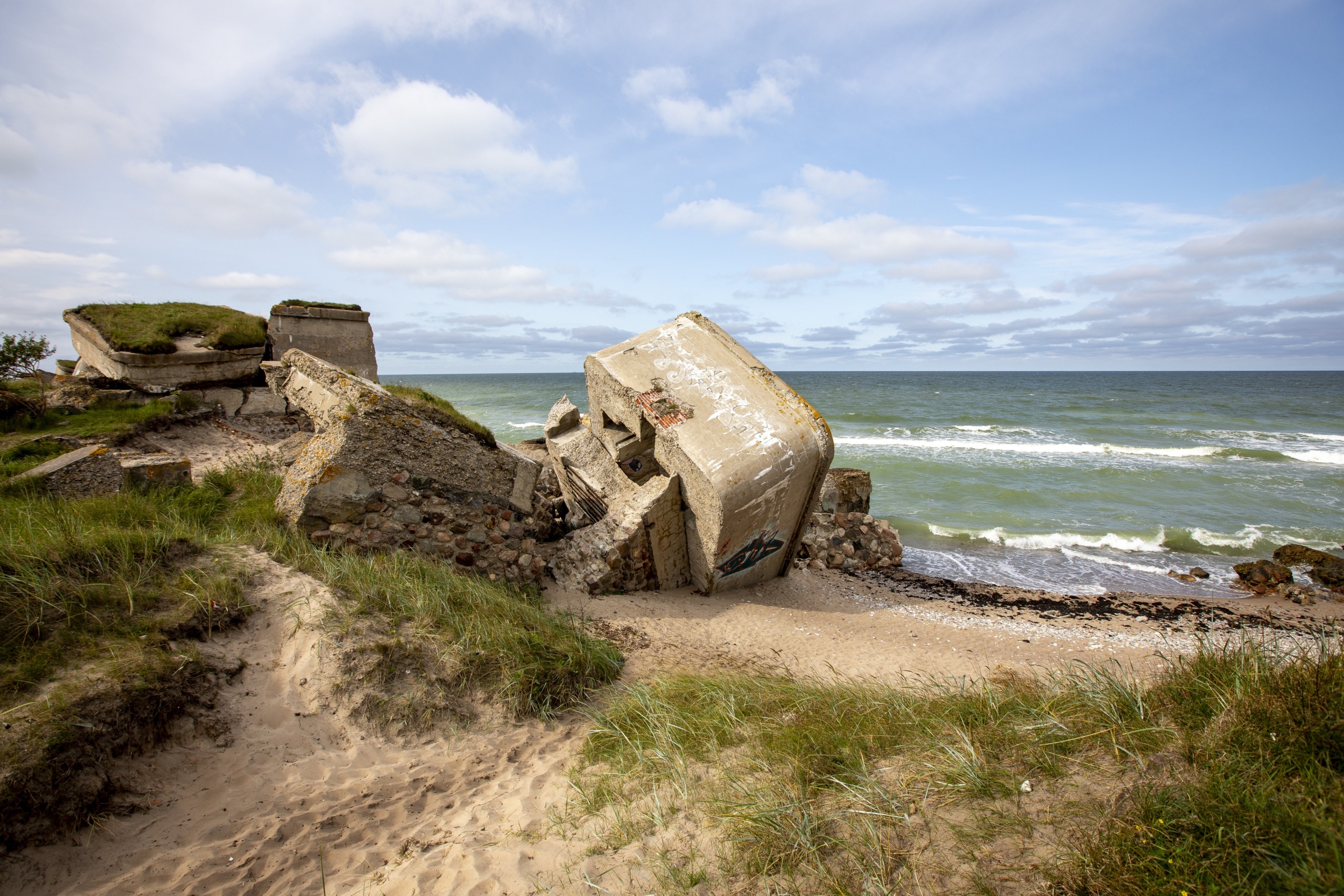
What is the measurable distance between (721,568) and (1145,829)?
3.66 m

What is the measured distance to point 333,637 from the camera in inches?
124

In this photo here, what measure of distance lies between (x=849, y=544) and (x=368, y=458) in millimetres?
5716

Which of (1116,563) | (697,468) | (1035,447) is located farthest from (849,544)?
(1035,447)

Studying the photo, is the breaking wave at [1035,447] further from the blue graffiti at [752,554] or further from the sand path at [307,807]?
the sand path at [307,807]

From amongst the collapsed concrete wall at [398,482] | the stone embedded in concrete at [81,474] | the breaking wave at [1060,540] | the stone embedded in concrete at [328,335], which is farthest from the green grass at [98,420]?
the breaking wave at [1060,540]

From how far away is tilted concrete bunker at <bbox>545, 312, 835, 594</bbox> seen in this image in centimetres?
493

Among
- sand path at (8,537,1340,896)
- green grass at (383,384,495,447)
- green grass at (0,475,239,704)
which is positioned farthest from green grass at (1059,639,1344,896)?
green grass at (383,384,495,447)

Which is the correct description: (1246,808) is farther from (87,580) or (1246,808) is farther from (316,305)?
(316,305)

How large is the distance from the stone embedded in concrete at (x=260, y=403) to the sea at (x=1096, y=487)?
27.0 ft

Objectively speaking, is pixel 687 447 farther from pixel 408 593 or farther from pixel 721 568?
pixel 408 593

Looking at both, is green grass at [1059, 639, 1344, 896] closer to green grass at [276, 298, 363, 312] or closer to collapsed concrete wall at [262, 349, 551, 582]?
collapsed concrete wall at [262, 349, 551, 582]

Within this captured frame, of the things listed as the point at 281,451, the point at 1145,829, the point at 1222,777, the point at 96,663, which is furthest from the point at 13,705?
the point at 281,451

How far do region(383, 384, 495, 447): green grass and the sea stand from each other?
5953 mm

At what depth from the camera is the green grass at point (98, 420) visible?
548 cm
